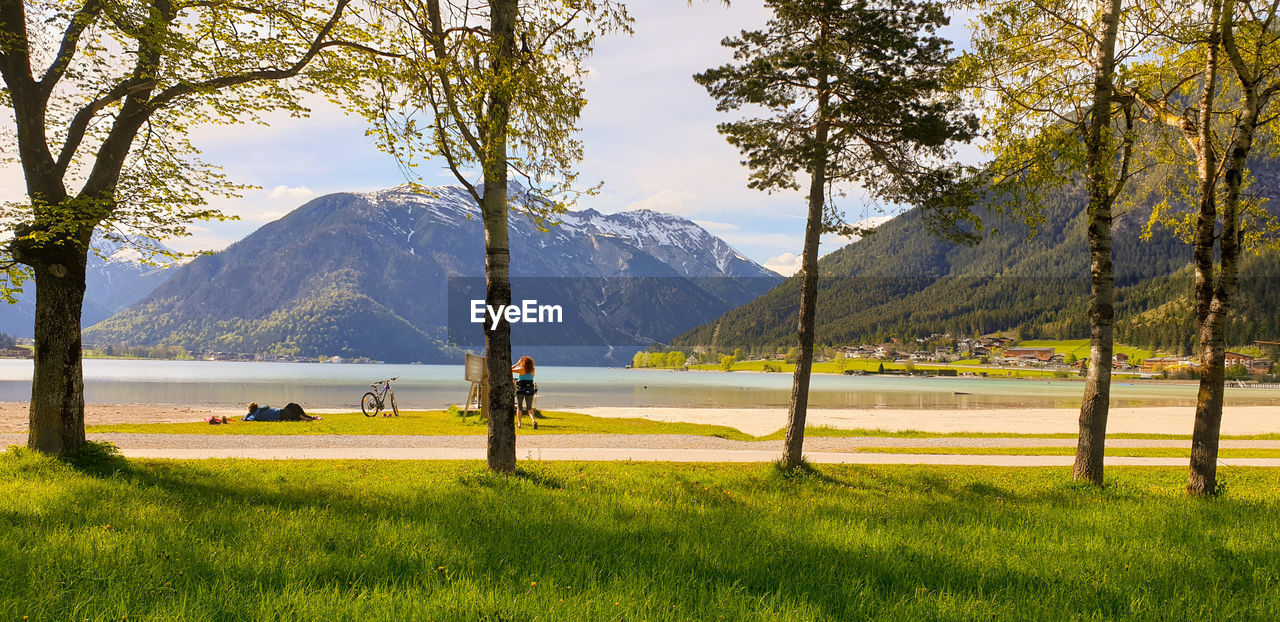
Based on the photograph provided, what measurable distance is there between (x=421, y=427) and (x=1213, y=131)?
64.7ft

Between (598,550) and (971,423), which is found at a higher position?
(598,550)

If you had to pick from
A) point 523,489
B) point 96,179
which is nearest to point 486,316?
point 523,489

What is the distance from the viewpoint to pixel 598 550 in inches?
219

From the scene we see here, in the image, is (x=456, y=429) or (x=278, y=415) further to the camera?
(x=278, y=415)

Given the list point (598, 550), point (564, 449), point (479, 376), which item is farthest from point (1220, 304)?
point (479, 376)

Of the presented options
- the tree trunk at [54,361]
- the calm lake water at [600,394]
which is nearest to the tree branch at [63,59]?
the tree trunk at [54,361]

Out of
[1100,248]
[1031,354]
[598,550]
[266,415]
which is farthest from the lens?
[1031,354]

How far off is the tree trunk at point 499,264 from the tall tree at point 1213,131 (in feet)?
29.9

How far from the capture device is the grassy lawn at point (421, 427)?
739 inches

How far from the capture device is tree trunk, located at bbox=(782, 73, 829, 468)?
11477 millimetres

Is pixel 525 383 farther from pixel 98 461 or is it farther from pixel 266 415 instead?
pixel 98 461

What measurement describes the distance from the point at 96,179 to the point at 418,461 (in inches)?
261

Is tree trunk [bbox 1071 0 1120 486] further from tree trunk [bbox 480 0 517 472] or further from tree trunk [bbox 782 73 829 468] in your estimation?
tree trunk [bbox 480 0 517 472]

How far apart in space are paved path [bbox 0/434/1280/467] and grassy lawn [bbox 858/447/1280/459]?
1.52 feet
